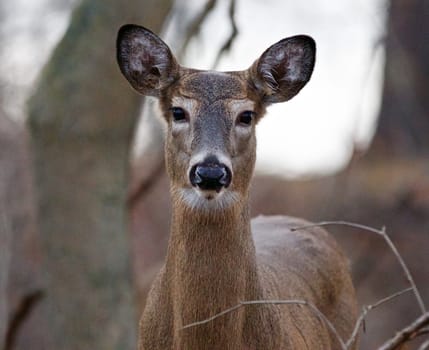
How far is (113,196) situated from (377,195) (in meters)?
7.87

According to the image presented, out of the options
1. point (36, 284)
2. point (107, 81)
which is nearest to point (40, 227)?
point (107, 81)

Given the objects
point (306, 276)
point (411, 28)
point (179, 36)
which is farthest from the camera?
point (411, 28)

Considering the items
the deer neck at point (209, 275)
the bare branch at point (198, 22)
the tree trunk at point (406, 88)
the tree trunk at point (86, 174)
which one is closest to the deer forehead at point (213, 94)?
the deer neck at point (209, 275)

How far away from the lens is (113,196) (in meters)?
12.8

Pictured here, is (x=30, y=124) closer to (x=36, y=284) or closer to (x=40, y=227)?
(x=40, y=227)

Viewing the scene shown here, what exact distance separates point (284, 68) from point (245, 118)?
0.70 meters

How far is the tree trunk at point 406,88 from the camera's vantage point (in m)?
22.5

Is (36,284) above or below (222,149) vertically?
below

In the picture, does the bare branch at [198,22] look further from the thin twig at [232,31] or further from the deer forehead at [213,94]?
the deer forehead at [213,94]

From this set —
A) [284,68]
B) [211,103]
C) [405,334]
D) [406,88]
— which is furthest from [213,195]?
[406,88]

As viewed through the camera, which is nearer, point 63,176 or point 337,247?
point 337,247

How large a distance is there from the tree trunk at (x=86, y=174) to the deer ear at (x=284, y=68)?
415 centimetres

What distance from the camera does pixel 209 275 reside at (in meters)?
7.62

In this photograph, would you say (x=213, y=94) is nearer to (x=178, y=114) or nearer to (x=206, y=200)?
(x=178, y=114)
